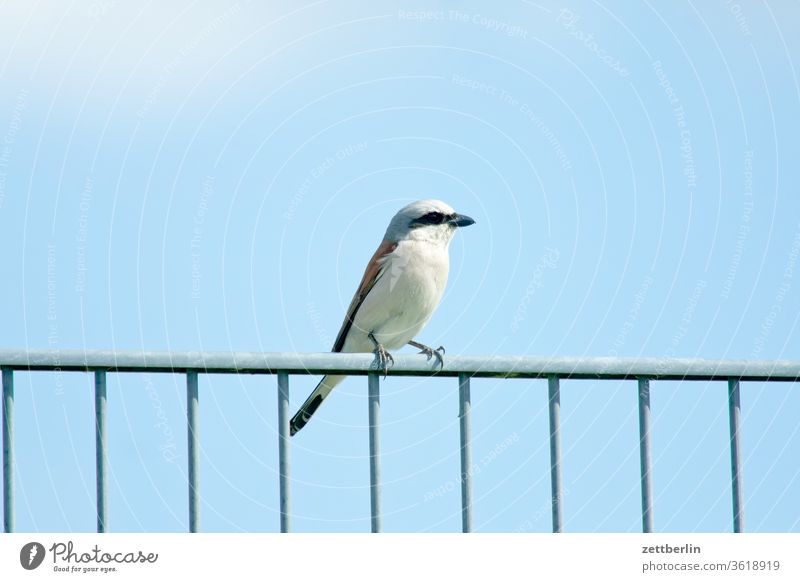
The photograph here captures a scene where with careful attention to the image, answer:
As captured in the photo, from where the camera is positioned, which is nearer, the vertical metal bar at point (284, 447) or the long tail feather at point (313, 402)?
the vertical metal bar at point (284, 447)

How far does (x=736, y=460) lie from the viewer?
3.47 m

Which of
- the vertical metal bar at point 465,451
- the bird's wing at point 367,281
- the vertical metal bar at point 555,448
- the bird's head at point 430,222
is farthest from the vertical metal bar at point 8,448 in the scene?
the bird's head at point 430,222

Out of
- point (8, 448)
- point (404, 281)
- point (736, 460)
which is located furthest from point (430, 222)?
point (8, 448)

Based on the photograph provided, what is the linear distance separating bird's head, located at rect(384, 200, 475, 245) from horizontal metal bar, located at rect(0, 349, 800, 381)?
4319 millimetres

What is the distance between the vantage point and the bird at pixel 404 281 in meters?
7.51

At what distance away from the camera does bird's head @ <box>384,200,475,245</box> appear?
7795 millimetres

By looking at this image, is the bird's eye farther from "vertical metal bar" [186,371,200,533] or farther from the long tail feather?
"vertical metal bar" [186,371,200,533]

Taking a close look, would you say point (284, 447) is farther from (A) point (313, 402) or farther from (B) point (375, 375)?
(A) point (313, 402)

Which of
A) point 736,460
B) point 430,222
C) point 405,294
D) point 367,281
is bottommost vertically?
point 736,460

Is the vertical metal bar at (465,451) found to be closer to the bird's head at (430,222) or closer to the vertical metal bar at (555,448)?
the vertical metal bar at (555,448)

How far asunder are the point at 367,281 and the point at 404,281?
13.9 inches

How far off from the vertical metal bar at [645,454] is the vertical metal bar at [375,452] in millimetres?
822
